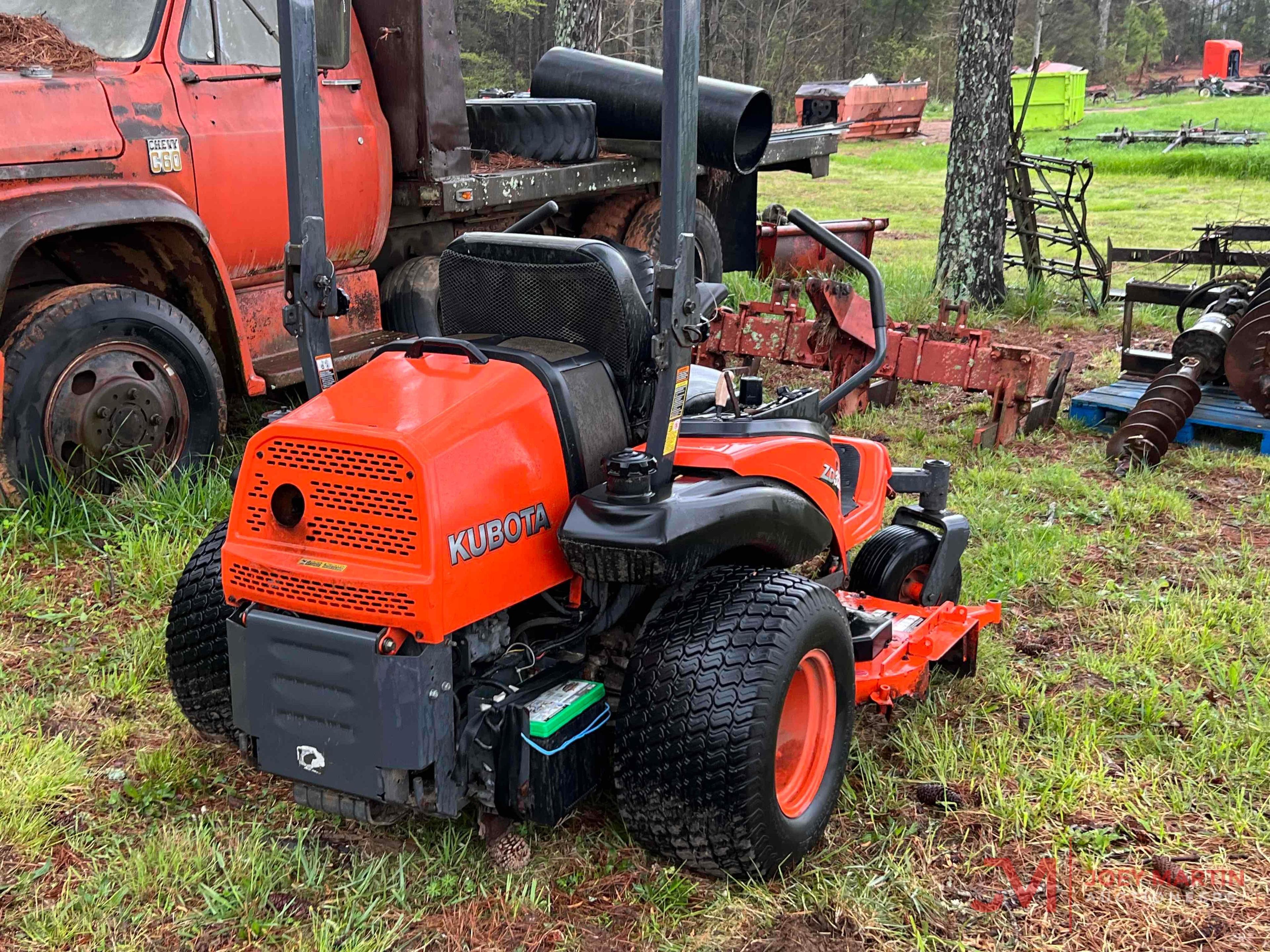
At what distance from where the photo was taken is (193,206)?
16.1 ft

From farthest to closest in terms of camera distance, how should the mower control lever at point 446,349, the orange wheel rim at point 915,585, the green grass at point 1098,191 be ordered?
the green grass at point 1098,191
the orange wheel rim at point 915,585
the mower control lever at point 446,349

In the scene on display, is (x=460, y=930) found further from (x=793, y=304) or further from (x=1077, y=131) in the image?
(x=1077, y=131)

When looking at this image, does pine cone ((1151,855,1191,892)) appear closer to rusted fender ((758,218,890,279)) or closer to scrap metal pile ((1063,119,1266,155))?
rusted fender ((758,218,890,279))

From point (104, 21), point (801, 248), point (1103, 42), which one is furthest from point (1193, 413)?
point (1103, 42)

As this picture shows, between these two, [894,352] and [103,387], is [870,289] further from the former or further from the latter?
[103,387]

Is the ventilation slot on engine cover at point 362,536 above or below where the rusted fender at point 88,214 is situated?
below

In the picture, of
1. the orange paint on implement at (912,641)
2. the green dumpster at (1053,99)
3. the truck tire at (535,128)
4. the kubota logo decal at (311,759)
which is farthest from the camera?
the green dumpster at (1053,99)

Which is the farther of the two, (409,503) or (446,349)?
(446,349)

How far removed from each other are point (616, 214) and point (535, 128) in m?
0.94

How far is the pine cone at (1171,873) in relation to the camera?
9.15 feet

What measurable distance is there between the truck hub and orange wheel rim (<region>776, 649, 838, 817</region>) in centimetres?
285

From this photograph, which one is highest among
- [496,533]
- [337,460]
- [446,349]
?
[446,349]

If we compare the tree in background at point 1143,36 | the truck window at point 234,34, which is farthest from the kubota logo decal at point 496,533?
the tree in background at point 1143,36

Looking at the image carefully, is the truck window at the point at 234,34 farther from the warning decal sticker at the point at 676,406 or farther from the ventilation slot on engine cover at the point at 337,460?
the warning decal sticker at the point at 676,406
